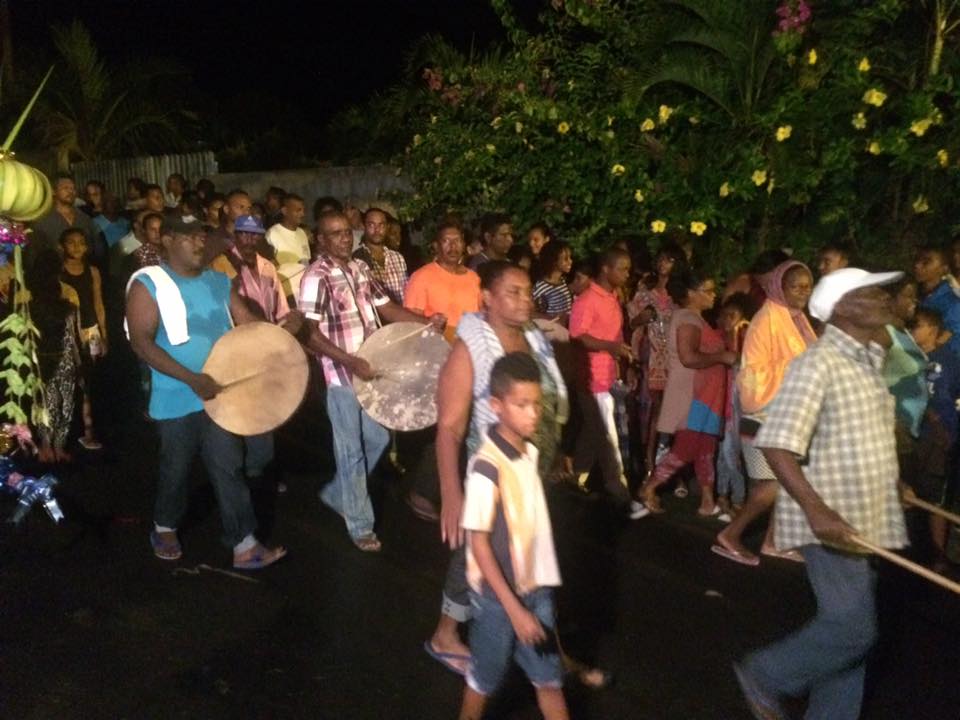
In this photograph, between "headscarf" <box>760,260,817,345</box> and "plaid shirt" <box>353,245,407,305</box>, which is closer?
"headscarf" <box>760,260,817,345</box>

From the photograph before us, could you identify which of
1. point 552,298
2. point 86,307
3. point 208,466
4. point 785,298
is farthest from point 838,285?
point 86,307

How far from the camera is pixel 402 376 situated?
264 inches

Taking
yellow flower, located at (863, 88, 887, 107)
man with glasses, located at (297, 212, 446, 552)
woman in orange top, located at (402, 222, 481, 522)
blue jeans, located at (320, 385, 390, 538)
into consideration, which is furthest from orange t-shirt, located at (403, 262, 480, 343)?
yellow flower, located at (863, 88, 887, 107)

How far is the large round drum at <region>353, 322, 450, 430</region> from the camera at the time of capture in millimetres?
6648

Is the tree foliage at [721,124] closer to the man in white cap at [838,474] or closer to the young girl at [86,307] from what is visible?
the young girl at [86,307]

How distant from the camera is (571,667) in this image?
17.1 ft

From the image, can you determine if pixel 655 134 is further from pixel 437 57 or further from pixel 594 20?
pixel 437 57

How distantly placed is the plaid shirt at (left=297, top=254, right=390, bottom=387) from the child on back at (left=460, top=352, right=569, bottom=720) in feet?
9.08

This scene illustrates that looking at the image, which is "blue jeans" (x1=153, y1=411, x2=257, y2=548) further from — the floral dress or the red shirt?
the floral dress

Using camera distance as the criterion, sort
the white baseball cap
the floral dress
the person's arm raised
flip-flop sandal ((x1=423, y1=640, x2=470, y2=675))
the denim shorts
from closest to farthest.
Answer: the denim shorts, the white baseball cap, the person's arm raised, flip-flop sandal ((x1=423, y1=640, x2=470, y2=675)), the floral dress

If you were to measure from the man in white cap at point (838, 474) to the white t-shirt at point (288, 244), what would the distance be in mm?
6152

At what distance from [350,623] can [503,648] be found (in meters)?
1.87

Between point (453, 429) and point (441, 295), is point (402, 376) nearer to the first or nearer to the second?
point (441, 295)

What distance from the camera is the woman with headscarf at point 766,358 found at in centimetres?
649
